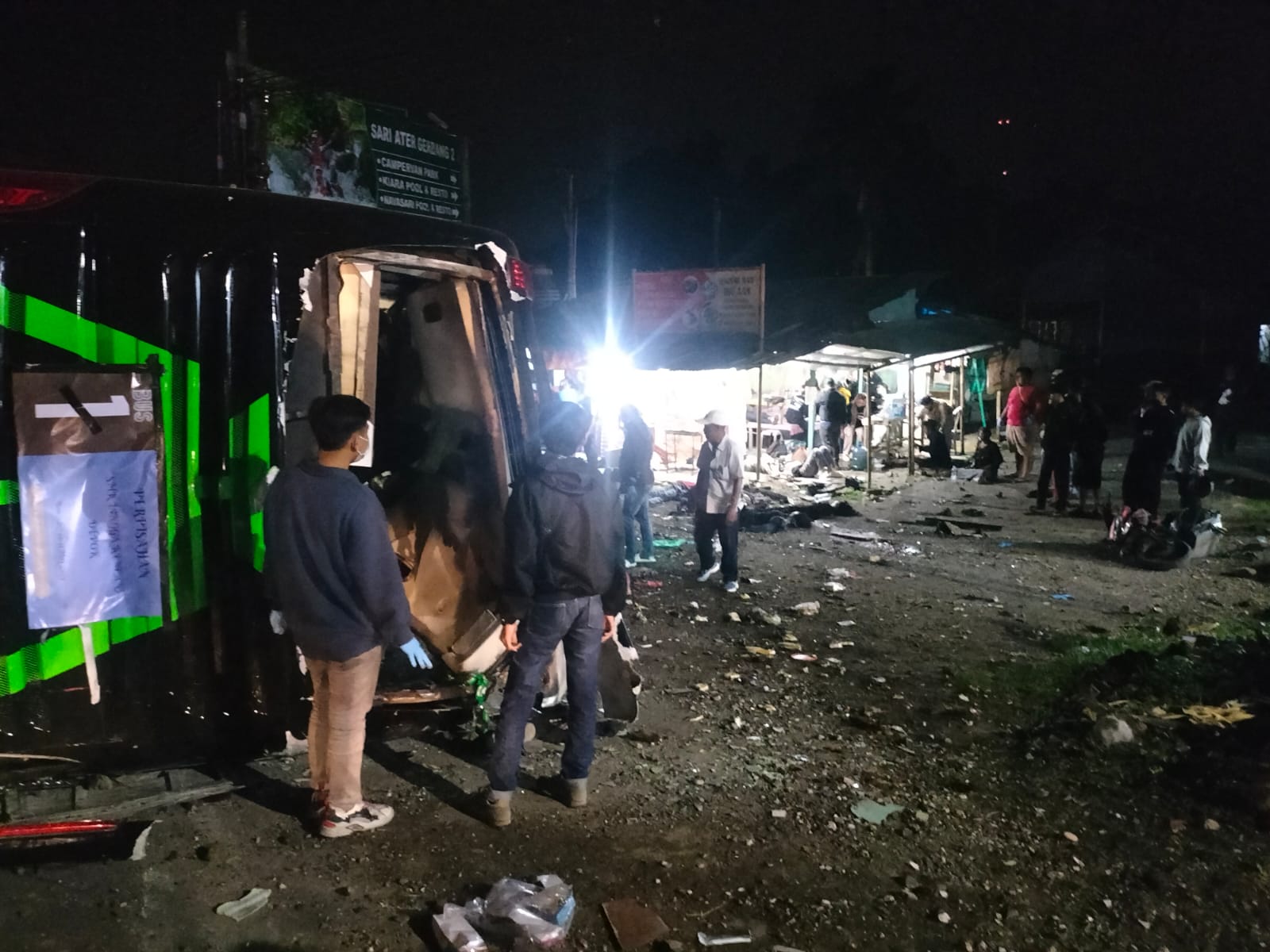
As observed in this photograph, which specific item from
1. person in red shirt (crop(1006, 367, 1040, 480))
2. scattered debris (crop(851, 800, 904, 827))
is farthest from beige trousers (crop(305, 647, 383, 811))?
person in red shirt (crop(1006, 367, 1040, 480))

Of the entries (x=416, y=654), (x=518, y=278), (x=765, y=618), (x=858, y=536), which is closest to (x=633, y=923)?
(x=416, y=654)

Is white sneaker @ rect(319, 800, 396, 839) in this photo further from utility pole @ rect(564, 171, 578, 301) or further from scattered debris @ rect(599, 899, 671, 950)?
utility pole @ rect(564, 171, 578, 301)

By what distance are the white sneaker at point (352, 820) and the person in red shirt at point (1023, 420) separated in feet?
48.9

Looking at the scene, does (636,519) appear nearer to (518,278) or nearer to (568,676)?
(518,278)

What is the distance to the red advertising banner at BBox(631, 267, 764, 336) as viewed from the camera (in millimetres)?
17109

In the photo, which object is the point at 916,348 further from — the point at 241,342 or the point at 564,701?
the point at 241,342

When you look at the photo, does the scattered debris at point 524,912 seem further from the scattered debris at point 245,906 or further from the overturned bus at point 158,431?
the overturned bus at point 158,431

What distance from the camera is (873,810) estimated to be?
Answer: 4297 millimetres

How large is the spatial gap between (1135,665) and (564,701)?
149 inches

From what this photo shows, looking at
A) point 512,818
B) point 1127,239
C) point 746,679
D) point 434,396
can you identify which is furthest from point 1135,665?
point 1127,239

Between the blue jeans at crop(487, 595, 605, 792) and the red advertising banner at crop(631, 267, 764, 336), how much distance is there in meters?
13.4

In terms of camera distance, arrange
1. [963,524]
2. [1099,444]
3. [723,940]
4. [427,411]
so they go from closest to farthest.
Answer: [723,940] < [427,411] < [963,524] < [1099,444]

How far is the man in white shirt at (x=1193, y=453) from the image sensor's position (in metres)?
10.6

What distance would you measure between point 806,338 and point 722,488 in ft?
26.0
